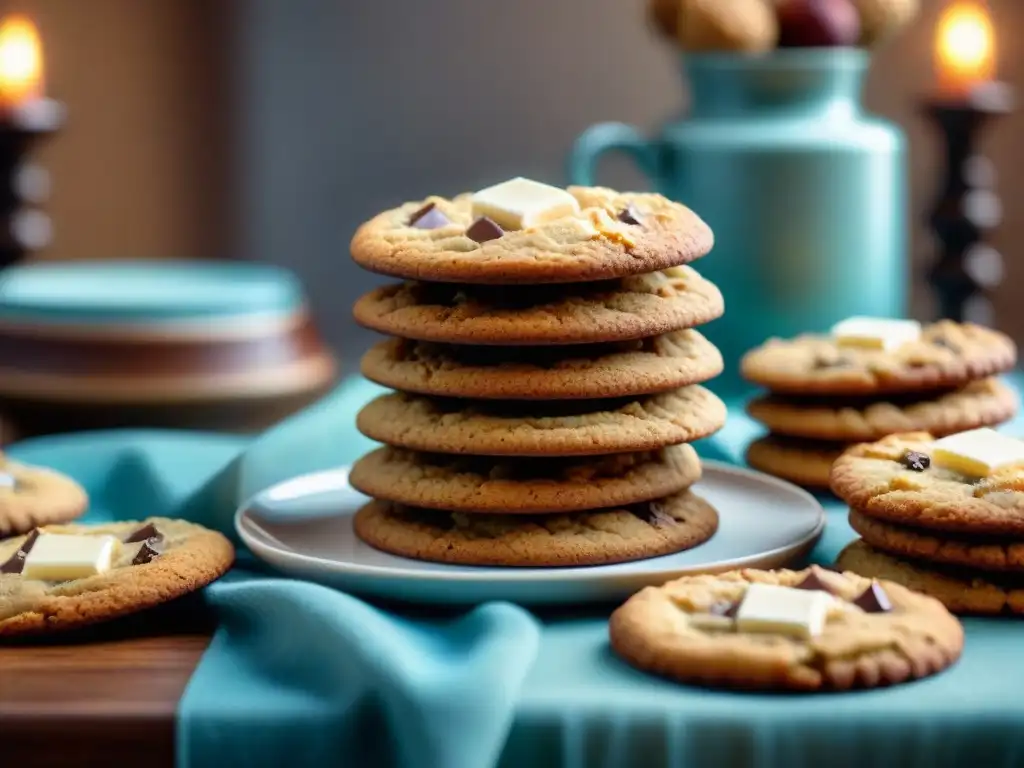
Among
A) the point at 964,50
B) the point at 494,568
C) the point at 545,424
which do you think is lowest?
the point at 494,568

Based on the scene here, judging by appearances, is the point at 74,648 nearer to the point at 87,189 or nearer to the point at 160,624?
the point at 160,624

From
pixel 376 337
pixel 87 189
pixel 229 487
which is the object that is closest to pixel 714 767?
pixel 229 487

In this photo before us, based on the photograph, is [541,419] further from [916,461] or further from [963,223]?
[963,223]

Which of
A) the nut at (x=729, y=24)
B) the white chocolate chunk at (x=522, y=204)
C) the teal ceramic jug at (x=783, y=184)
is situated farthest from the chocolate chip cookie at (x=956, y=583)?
the nut at (x=729, y=24)

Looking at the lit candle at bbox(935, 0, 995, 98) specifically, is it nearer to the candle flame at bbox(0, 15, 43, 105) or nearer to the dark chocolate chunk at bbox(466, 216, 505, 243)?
the dark chocolate chunk at bbox(466, 216, 505, 243)

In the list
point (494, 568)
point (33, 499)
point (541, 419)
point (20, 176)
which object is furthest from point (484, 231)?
point (20, 176)

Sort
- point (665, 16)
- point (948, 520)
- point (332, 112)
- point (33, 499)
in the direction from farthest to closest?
point (332, 112) → point (665, 16) → point (33, 499) → point (948, 520)

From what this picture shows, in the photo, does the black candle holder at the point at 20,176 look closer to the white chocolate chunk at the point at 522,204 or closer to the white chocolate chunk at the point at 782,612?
the white chocolate chunk at the point at 522,204
